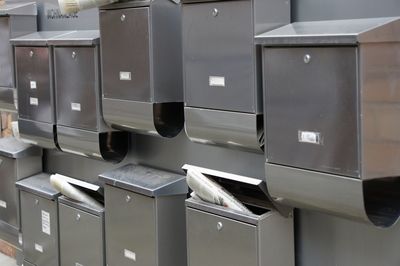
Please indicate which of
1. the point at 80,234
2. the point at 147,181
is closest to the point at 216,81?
the point at 147,181

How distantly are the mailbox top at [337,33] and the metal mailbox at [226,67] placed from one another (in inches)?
4.8

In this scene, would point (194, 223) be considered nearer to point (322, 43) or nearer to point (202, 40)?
point (202, 40)

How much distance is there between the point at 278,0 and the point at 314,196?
807 mm

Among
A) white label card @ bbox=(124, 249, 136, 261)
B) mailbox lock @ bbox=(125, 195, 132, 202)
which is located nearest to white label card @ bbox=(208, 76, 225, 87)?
mailbox lock @ bbox=(125, 195, 132, 202)

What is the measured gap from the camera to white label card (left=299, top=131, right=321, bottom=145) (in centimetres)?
224

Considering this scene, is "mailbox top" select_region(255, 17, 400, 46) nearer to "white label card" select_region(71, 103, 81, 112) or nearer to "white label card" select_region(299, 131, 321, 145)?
"white label card" select_region(299, 131, 321, 145)

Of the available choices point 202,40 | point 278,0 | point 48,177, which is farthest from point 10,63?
point 278,0

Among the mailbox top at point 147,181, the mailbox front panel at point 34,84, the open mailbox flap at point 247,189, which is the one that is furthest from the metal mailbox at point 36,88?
the open mailbox flap at point 247,189

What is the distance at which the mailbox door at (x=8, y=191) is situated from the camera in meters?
4.39

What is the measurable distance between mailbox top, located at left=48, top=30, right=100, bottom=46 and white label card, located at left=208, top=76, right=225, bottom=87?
0.97 metres

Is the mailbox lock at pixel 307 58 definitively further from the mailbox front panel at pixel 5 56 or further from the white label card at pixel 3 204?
the white label card at pixel 3 204

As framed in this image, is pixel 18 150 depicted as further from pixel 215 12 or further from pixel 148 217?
pixel 215 12

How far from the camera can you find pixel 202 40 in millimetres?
2709

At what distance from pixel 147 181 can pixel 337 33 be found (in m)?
1.46
